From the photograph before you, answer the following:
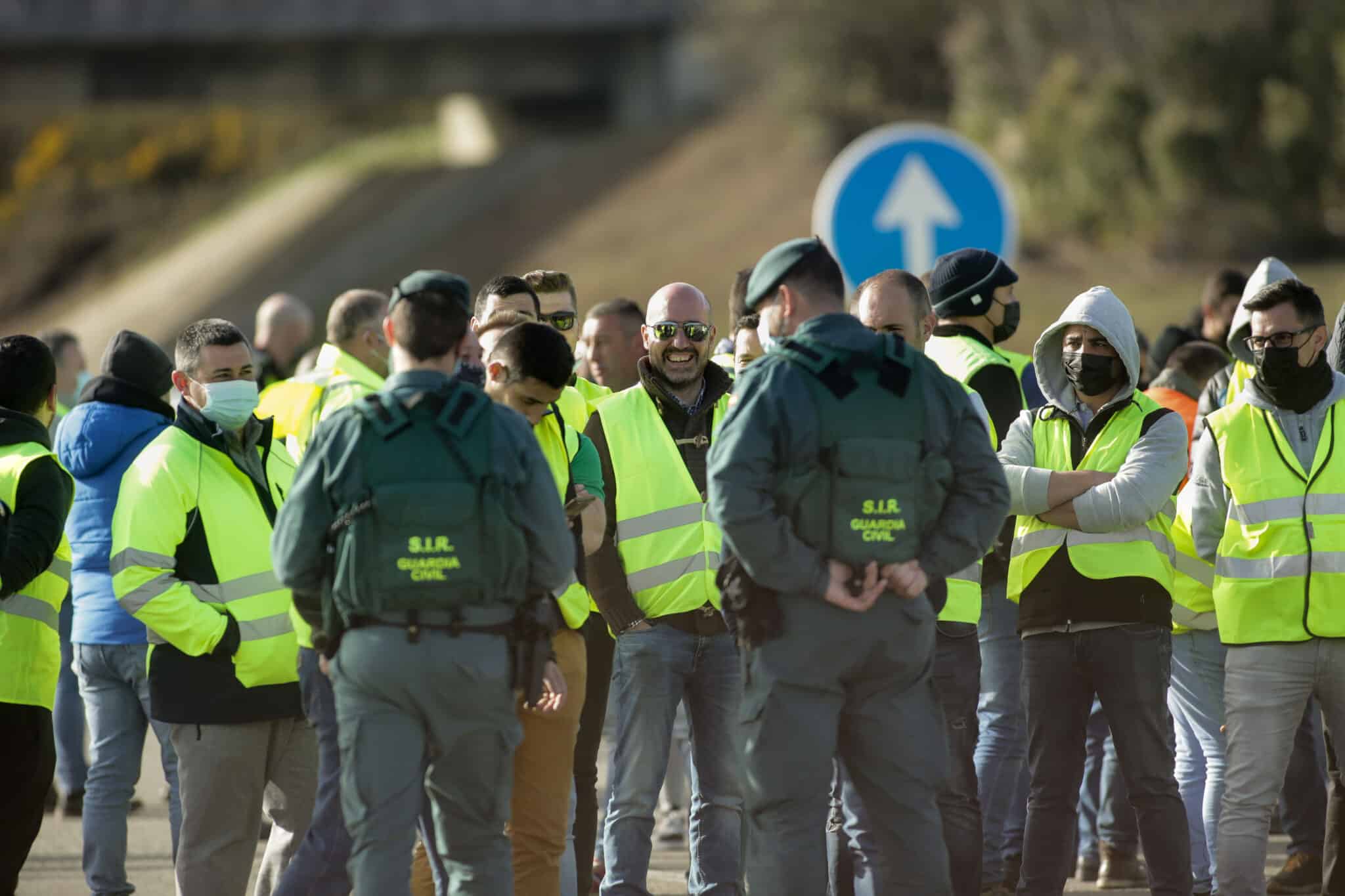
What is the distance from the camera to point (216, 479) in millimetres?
6293

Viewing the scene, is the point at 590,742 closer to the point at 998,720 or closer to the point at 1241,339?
the point at 998,720

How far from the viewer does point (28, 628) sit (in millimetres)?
6555

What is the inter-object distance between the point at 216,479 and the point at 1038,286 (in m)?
25.2

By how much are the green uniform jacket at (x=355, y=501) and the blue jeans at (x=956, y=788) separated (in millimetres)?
1503

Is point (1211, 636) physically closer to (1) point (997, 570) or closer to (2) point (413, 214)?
(1) point (997, 570)

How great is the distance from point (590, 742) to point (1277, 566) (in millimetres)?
2559

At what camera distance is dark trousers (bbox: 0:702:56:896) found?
643 cm

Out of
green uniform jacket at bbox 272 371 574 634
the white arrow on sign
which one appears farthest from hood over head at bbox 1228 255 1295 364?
green uniform jacket at bbox 272 371 574 634

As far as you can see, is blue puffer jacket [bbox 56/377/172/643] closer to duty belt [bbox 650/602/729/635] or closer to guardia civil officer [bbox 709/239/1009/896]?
duty belt [bbox 650/602/729/635]

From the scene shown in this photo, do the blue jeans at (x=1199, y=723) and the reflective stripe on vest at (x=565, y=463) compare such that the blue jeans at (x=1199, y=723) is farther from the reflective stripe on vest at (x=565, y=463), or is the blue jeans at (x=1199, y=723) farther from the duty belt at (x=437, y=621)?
the duty belt at (x=437, y=621)

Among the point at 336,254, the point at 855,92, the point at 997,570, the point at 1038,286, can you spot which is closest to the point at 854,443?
the point at 997,570

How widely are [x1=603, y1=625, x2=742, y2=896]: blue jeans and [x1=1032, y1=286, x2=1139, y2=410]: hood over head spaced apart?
5.09 feet

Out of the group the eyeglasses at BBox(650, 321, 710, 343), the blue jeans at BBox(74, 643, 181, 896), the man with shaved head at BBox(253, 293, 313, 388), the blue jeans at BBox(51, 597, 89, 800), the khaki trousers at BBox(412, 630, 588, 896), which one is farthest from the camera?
the man with shaved head at BBox(253, 293, 313, 388)

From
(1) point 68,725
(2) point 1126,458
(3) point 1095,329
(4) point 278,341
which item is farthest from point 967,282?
(1) point 68,725
